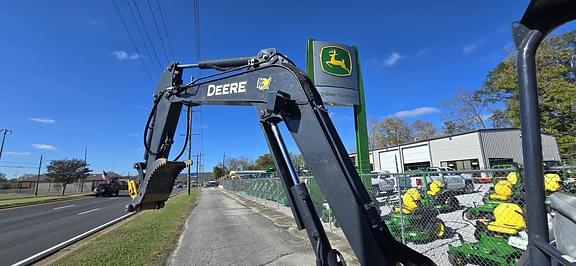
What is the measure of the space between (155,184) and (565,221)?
12.6 ft

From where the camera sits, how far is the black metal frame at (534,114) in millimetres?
1367

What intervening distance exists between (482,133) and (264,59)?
104ft

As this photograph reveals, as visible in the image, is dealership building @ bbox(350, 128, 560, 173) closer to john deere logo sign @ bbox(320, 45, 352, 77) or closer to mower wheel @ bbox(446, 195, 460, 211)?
mower wheel @ bbox(446, 195, 460, 211)

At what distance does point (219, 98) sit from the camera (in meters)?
3.48

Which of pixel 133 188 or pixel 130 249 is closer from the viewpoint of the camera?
pixel 133 188

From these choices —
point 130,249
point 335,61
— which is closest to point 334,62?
point 335,61

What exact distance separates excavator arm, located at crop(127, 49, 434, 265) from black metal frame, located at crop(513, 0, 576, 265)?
3.05ft

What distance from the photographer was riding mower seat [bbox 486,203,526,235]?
4504mm

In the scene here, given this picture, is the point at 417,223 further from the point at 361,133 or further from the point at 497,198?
the point at 361,133

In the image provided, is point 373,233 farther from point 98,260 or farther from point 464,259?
point 98,260

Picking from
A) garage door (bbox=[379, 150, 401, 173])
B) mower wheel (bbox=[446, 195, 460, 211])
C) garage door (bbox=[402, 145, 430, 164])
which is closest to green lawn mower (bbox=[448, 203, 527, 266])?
mower wheel (bbox=[446, 195, 460, 211])

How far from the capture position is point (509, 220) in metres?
4.62

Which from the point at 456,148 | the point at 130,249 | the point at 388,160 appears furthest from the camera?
the point at 388,160

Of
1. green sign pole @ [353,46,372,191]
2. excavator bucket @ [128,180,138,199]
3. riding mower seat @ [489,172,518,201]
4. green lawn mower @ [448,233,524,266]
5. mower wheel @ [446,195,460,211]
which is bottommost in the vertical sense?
green lawn mower @ [448,233,524,266]
